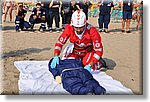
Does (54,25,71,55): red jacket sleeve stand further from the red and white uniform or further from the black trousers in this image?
the black trousers

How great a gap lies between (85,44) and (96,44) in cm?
10

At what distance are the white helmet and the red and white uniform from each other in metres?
0.04

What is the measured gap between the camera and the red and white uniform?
3.16 meters

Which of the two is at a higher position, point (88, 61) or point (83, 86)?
point (88, 61)

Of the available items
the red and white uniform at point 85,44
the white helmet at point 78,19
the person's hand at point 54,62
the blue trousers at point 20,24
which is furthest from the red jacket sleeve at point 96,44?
the blue trousers at point 20,24

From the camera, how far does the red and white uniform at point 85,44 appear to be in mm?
3158

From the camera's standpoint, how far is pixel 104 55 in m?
3.16

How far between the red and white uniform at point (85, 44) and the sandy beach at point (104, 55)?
45 millimetres

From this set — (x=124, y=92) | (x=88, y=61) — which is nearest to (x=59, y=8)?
(x=88, y=61)

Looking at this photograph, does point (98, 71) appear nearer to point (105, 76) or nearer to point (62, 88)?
point (105, 76)

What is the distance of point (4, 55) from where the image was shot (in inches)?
125

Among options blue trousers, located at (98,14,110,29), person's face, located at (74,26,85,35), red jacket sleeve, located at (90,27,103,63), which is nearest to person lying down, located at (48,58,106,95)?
red jacket sleeve, located at (90,27,103,63)

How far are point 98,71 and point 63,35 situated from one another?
44 centimetres

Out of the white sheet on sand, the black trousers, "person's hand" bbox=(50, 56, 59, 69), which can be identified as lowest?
the white sheet on sand
